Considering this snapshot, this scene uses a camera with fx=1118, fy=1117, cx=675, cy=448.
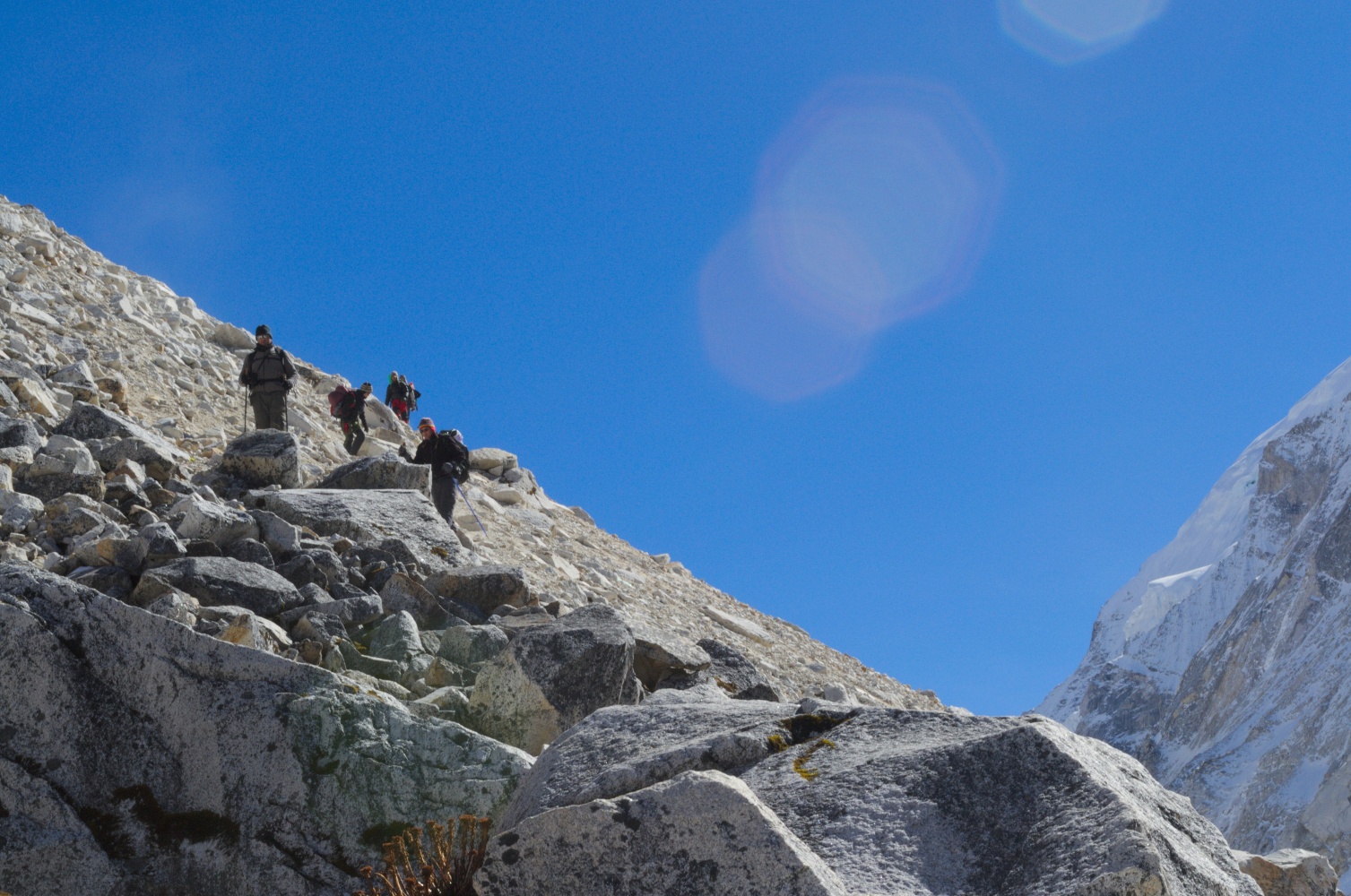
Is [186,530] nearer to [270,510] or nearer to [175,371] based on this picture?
[270,510]

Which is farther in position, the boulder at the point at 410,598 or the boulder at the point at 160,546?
the boulder at the point at 410,598

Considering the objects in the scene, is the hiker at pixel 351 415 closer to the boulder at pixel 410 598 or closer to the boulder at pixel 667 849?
the boulder at pixel 410 598

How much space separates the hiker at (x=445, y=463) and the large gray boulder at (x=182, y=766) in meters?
11.0

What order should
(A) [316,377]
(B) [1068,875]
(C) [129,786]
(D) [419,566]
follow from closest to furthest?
1. (B) [1068,875]
2. (C) [129,786]
3. (D) [419,566]
4. (A) [316,377]

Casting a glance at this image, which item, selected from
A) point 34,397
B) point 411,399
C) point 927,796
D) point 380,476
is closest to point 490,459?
point 411,399

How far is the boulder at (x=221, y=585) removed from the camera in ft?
29.0

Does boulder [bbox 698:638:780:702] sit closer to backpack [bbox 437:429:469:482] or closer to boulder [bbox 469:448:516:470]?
backpack [bbox 437:429:469:482]

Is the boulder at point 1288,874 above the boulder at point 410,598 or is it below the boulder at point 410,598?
below

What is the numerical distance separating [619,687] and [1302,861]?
4.70 meters

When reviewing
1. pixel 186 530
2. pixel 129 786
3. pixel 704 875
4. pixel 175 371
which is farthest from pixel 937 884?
pixel 175 371

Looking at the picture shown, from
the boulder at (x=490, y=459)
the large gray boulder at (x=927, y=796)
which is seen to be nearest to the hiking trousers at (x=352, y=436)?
the boulder at (x=490, y=459)

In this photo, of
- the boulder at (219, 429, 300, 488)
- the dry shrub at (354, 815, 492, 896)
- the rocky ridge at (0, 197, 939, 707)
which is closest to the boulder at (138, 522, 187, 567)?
the rocky ridge at (0, 197, 939, 707)

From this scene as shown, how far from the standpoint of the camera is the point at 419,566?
11.7 metres

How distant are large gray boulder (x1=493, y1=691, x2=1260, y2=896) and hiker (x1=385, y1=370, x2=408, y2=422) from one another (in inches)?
820
